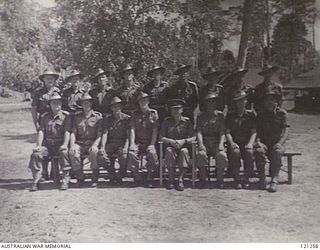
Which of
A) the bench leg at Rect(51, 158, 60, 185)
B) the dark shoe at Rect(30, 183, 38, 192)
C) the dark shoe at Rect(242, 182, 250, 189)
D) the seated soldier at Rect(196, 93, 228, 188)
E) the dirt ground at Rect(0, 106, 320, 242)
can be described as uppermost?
the seated soldier at Rect(196, 93, 228, 188)

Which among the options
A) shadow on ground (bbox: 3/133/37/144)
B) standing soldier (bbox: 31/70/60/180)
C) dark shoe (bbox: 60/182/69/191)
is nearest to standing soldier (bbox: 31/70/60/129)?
standing soldier (bbox: 31/70/60/180)

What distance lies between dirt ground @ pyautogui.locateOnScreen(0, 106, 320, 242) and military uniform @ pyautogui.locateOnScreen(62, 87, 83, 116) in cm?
85

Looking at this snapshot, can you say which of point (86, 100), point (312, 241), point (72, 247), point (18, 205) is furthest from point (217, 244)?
point (86, 100)

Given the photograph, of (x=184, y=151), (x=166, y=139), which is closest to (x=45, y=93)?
(x=166, y=139)

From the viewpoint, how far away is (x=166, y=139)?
4.57 meters

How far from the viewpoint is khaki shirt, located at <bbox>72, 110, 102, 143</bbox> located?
15.5 feet

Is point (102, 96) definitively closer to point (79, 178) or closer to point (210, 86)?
point (79, 178)

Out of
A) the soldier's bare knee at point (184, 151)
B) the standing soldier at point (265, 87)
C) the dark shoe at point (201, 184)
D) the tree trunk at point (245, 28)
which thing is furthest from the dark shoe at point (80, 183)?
the tree trunk at point (245, 28)

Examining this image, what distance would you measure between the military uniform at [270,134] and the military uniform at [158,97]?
102cm

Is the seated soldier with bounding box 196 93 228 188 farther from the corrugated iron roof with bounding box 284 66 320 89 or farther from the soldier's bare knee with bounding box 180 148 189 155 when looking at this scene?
the corrugated iron roof with bounding box 284 66 320 89

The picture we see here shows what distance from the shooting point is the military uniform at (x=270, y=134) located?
445cm

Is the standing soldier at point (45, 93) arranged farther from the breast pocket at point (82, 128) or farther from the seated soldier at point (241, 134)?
the seated soldier at point (241, 134)

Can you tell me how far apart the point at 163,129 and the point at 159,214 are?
1186 millimetres

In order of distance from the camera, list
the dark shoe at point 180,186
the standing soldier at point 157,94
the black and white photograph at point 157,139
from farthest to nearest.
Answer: the standing soldier at point 157,94 < the dark shoe at point 180,186 < the black and white photograph at point 157,139
